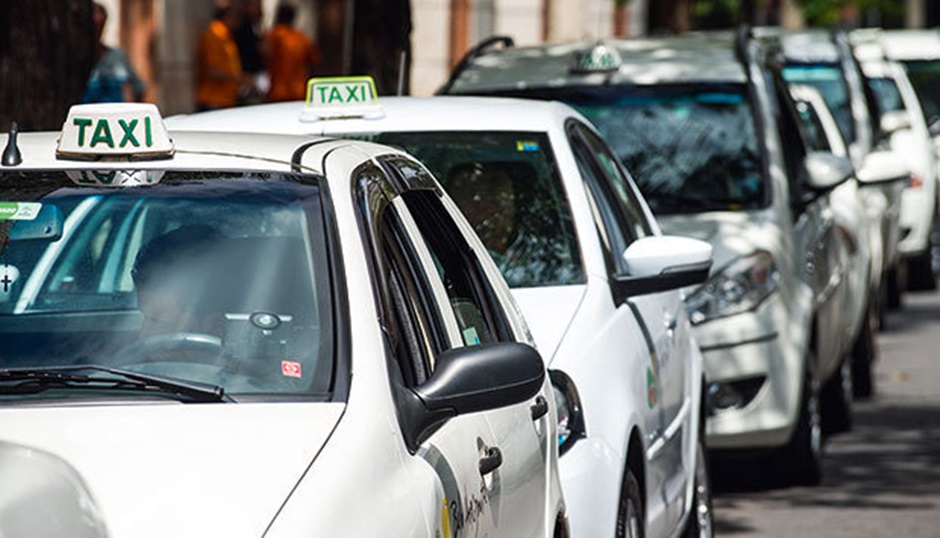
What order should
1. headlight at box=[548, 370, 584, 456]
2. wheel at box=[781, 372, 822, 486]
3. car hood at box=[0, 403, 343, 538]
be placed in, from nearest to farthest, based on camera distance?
car hood at box=[0, 403, 343, 538] < headlight at box=[548, 370, 584, 456] < wheel at box=[781, 372, 822, 486]

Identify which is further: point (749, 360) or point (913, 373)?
point (913, 373)

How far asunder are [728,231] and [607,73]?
97 centimetres

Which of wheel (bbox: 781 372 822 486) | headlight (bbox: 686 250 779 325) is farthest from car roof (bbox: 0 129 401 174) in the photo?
wheel (bbox: 781 372 822 486)

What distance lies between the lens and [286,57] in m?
19.0

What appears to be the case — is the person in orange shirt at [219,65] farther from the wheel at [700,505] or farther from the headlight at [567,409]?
the headlight at [567,409]

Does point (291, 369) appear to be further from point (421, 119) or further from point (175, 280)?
point (421, 119)

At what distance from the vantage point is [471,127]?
718cm

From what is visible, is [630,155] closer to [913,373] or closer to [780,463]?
[780,463]

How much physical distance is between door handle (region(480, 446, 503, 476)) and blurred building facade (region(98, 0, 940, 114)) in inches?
324

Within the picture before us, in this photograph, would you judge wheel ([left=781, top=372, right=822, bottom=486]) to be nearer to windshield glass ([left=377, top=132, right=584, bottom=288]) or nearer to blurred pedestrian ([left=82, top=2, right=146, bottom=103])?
windshield glass ([left=377, top=132, right=584, bottom=288])

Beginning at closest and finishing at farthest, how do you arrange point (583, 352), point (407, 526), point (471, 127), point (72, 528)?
1. point (72, 528)
2. point (407, 526)
3. point (583, 352)
4. point (471, 127)

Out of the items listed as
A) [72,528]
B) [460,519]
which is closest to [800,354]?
[460,519]

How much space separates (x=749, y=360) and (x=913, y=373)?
4929mm

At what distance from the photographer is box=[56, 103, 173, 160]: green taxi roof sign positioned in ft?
14.8
